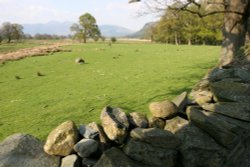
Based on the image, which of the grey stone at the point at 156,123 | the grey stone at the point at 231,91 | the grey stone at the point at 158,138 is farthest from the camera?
the grey stone at the point at 231,91

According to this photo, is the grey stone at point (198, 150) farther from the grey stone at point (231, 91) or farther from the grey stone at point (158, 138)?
the grey stone at point (231, 91)

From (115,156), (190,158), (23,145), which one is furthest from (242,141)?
(23,145)

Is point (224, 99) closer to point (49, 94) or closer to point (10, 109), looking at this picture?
point (10, 109)

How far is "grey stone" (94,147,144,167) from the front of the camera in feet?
17.5

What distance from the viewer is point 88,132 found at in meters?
6.05

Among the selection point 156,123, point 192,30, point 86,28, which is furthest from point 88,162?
point 86,28

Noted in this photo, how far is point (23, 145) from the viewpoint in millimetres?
5898

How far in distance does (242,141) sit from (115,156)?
9.19ft

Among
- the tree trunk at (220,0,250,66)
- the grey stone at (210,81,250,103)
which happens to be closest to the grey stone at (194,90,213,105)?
the grey stone at (210,81,250,103)

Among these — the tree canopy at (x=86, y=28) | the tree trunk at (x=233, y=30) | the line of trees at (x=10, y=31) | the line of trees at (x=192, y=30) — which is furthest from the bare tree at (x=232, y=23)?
the line of trees at (x=10, y=31)

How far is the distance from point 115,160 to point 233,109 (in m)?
2.87

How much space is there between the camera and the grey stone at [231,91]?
22.1 ft

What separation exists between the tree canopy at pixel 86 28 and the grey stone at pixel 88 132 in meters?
113

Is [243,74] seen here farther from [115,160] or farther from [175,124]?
[115,160]
